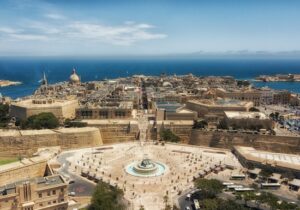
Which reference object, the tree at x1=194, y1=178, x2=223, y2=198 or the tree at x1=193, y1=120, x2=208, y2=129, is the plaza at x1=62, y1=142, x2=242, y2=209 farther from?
the tree at x1=193, y1=120, x2=208, y2=129

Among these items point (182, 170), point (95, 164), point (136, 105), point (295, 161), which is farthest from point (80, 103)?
point (295, 161)

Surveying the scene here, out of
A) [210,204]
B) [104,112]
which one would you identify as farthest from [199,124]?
[210,204]

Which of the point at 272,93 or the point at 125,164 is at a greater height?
the point at 272,93

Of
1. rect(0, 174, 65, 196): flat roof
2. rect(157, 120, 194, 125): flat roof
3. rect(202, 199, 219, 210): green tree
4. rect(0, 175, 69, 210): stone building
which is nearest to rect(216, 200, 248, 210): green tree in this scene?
rect(202, 199, 219, 210): green tree

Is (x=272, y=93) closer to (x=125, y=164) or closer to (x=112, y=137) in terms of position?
(x=112, y=137)

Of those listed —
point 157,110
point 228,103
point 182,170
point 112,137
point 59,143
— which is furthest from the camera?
point 228,103

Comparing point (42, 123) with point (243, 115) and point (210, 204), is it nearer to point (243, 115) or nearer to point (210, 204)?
point (243, 115)
